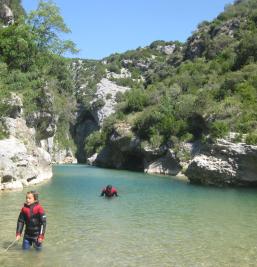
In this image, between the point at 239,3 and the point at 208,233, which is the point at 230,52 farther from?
the point at 208,233

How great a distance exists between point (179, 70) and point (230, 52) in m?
13.8

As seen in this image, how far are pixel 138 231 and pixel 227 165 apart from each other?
66.1ft

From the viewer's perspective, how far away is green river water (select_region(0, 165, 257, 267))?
1191 centimetres

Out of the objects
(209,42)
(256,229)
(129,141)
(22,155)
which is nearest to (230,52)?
(209,42)

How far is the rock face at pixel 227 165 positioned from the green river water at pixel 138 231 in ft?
23.7

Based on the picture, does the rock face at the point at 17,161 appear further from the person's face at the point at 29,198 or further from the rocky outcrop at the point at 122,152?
the rocky outcrop at the point at 122,152

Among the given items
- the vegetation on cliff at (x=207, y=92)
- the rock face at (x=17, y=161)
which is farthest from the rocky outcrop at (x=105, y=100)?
the rock face at (x=17, y=161)

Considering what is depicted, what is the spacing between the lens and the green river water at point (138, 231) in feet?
39.1

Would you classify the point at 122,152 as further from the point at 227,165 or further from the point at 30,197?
the point at 30,197

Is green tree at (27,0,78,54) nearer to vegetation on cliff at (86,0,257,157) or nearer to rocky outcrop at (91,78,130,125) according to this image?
vegetation on cliff at (86,0,257,157)

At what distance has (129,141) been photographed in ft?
217

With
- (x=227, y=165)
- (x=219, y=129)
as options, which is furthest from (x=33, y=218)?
(x=219, y=129)

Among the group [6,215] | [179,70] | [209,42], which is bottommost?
[6,215]

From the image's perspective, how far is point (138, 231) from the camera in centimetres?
1590
